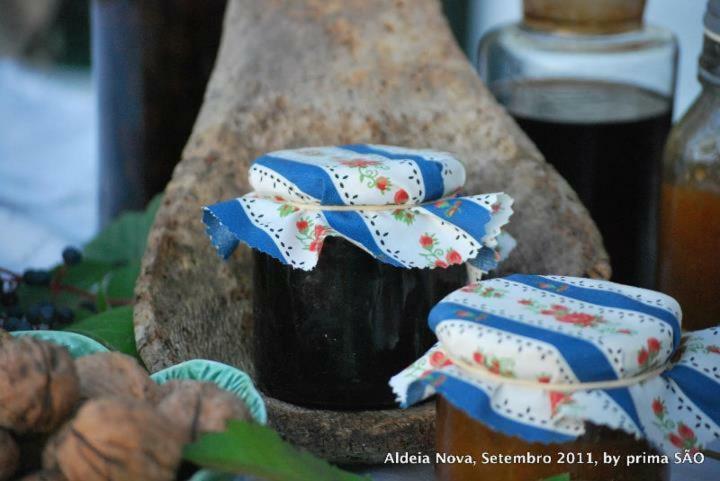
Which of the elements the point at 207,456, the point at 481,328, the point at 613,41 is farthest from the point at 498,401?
the point at 613,41

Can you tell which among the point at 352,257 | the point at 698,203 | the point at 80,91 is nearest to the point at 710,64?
the point at 698,203

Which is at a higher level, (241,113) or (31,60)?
(241,113)

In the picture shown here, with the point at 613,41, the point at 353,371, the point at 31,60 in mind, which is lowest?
the point at 31,60

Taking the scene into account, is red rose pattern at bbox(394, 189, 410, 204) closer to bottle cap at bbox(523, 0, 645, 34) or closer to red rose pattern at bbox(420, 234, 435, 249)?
red rose pattern at bbox(420, 234, 435, 249)

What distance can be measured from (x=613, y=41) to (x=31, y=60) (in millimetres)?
1379

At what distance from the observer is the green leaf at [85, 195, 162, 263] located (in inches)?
37.6

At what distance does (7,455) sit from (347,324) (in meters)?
0.23

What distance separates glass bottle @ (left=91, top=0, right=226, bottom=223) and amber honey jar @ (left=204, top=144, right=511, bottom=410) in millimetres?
516

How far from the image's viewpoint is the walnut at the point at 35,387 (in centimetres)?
47

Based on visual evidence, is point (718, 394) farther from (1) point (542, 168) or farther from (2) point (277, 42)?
(2) point (277, 42)

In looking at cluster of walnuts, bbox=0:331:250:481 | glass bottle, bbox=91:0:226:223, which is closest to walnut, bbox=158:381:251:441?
cluster of walnuts, bbox=0:331:250:481

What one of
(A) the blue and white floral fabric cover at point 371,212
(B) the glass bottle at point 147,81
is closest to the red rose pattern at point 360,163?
(A) the blue and white floral fabric cover at point 371,212

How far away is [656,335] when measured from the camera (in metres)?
0.51

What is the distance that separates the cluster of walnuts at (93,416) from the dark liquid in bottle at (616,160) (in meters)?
0.52
